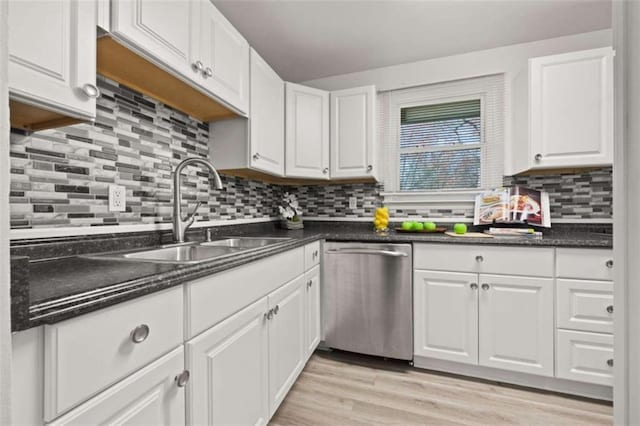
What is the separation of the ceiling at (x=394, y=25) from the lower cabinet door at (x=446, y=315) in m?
1.74

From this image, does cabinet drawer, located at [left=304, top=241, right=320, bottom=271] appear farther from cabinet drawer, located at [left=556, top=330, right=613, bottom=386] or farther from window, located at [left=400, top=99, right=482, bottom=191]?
cabinet drawer, located at [left=556, top=330, right=613, bottom=386]

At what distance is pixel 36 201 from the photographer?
1.02m

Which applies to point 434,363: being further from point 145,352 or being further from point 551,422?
point 145,352

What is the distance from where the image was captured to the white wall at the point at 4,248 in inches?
11.5

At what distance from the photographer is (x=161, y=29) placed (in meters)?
1.17

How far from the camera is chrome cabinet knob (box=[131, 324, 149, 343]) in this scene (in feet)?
2.31

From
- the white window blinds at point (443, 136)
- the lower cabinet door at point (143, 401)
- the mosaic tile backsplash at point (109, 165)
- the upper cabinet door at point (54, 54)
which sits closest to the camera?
the lower cabinet door at point (143, 401)

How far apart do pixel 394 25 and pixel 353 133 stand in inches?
32.4

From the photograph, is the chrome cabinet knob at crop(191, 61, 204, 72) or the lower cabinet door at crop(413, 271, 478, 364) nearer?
the chrome cabinet knob at crop(191, 61, 204, 72)

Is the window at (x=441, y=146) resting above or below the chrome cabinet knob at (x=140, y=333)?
above

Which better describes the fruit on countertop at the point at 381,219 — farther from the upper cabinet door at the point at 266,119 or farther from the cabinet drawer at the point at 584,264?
the cabinet drawer at the point at 584,264

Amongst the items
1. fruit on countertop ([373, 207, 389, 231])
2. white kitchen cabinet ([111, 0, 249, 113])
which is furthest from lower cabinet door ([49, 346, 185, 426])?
fruit on countertop ([373, 207, 389, 231])

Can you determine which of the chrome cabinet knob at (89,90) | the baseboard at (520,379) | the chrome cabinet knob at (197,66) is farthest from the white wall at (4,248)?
the baseboard at (520,379)

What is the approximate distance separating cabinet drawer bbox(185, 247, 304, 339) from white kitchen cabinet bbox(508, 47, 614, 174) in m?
1.93
